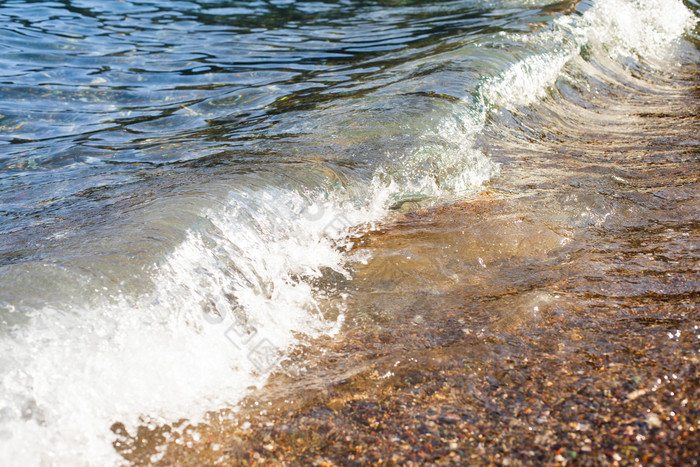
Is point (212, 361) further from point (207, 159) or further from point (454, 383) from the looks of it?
point (207, 159)

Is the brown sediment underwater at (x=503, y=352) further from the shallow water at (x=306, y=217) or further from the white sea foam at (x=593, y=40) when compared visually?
the white sea foam at (x=593, y=40)

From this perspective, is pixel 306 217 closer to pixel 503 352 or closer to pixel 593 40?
pixel 503 352

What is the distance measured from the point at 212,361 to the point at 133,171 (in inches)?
106

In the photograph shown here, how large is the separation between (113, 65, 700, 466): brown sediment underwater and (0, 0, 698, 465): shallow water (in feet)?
A: 0.07

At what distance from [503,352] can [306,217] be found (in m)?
1.81

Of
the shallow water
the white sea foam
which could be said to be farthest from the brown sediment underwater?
the white sea foam

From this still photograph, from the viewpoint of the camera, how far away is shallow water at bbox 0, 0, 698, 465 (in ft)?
8.41

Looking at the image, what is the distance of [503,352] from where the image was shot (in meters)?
2.58

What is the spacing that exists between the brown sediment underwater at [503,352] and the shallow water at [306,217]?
0.02m

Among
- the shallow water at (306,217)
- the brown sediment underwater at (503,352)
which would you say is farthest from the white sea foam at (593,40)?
the brown sediment underwater at (503,352)

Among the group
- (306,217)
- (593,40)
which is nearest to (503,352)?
(306,217)

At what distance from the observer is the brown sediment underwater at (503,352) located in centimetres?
210

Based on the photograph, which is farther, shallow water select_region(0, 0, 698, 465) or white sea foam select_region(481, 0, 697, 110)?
white sea foam select_region(481, 0, 697, 110)

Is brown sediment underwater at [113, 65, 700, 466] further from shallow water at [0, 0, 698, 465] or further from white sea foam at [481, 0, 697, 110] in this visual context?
white sea foam at [481, 0, 697, 110]
